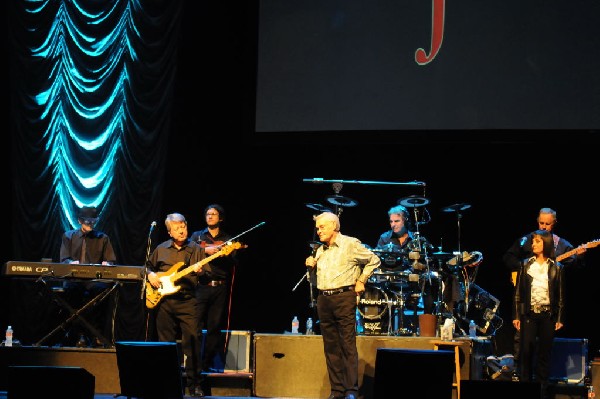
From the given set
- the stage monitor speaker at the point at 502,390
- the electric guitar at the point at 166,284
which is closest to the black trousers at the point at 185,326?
the electric guitar at the point at 166,284

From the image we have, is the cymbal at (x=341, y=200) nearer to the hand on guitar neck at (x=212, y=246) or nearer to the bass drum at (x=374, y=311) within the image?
the bass drum at (x=374, y=311)

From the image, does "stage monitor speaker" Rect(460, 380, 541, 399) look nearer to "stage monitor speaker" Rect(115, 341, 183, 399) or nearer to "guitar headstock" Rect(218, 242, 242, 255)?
"stage monitor speaker" Rect(115, 341, 183, 399)

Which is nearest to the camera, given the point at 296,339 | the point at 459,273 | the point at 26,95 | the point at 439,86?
the point at 296,339

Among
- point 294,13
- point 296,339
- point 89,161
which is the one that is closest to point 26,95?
Answer: point 89,161

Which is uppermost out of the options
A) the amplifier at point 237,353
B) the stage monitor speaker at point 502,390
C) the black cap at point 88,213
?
the black cap at point 88,213

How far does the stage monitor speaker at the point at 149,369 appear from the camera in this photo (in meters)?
6.71

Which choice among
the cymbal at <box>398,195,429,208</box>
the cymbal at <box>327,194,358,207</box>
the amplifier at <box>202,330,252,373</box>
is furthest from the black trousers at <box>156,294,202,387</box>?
the cymbal at <box>398,195,429,208</box>

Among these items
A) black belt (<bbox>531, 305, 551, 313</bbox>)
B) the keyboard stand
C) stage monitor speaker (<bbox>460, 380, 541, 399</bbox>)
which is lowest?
stage monitor speaker (<bbox>460, 380, 541, 399</bbox>)

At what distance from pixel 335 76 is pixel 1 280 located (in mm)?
5267

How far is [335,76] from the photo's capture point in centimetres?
1120

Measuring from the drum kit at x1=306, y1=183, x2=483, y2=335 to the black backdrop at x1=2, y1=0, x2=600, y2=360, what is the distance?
142 centimetres

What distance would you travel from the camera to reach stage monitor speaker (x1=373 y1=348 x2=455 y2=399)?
590cm

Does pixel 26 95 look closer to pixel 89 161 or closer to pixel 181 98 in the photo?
pixel 89 161

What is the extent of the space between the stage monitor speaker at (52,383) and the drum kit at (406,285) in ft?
16.5
